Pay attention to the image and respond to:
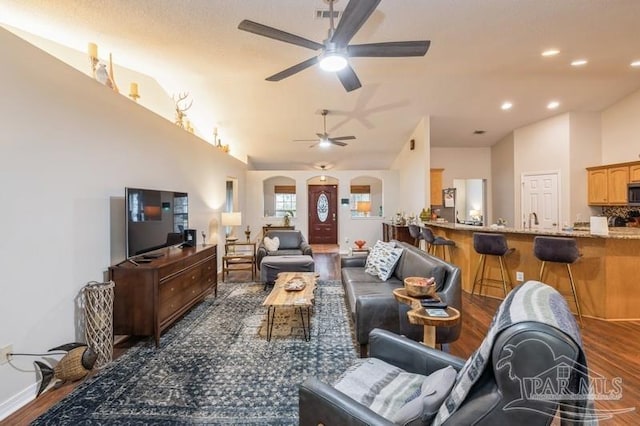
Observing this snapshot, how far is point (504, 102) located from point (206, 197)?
573cm

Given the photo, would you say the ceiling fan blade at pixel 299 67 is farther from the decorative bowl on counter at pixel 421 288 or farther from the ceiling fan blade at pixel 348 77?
the decorative bowl on counter at pixel 421 288

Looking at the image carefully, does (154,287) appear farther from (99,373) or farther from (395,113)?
(395,113)

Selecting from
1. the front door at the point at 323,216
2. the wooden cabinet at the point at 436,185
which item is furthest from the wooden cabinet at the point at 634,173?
the front door at the point at 323,216

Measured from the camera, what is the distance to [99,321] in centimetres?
245

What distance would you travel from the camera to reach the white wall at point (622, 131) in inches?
205

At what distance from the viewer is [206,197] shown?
5438 millimetres

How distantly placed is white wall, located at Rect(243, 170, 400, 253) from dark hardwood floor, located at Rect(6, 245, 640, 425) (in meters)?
4.51

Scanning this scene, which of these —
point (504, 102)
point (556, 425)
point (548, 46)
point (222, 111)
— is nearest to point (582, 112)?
point (504, 102)

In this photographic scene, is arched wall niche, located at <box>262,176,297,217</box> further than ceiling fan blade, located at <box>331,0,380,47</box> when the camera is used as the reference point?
Yes

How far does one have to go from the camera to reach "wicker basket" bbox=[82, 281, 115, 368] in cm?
242

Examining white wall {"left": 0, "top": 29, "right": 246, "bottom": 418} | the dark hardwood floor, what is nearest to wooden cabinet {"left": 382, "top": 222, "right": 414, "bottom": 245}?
the dark hardwood floor

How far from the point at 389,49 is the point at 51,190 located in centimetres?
288

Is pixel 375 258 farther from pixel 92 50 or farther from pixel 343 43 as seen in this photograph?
pixel 92 50

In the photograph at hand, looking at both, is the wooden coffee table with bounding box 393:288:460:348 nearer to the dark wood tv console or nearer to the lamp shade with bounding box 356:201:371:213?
the dark wood tv console
